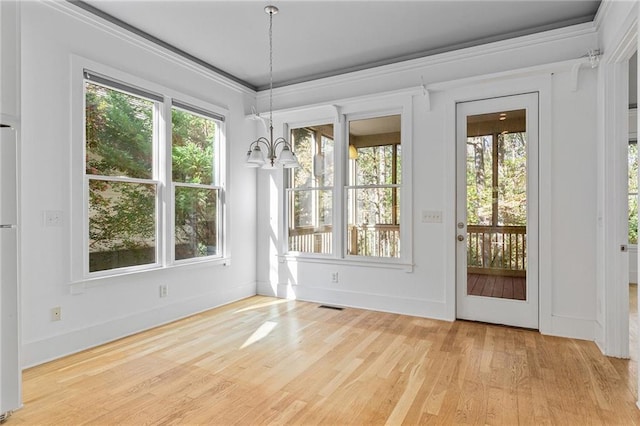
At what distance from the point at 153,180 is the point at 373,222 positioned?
2522 millimetres

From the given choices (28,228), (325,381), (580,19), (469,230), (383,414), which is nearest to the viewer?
(383,414)

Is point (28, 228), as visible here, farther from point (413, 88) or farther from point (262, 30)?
point (413, 88)

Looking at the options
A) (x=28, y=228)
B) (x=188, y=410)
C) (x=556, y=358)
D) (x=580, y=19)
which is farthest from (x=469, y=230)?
(x=28, y=228)

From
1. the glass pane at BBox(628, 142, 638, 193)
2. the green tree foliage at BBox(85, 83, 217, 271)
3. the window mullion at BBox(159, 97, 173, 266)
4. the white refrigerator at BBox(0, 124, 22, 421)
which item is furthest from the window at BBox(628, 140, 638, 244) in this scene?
the white refrigerator at BBox(0, 124, 22, 421)

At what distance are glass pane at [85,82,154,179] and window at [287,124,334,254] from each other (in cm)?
187

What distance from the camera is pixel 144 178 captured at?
369 centimetres

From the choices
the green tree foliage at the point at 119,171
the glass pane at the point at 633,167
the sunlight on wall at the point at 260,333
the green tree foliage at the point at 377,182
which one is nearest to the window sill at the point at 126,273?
the green tree foliage at the point at 119,171

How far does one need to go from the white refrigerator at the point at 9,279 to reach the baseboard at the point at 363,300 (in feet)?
10.1

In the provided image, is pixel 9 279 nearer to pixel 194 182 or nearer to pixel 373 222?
pixel 194 182

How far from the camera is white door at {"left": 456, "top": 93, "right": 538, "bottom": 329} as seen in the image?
11.8ft

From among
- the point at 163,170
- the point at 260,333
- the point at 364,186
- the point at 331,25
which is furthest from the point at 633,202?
the point at 163,170

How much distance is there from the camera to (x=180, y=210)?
13.4ft

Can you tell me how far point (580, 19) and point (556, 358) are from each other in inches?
118

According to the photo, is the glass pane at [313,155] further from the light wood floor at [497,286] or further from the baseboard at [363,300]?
the light wood floor at [497,286]
